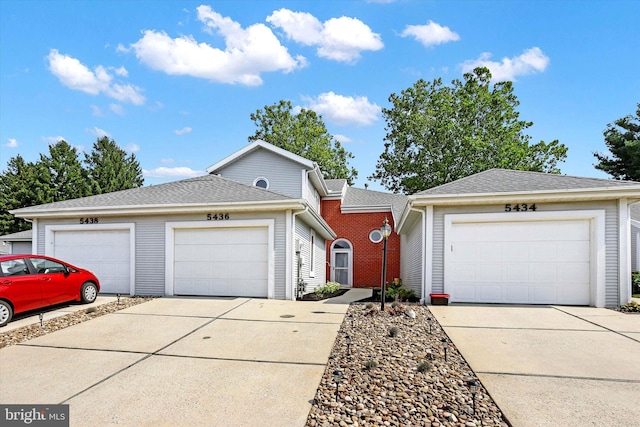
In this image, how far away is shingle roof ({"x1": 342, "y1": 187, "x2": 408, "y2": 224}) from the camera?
17.9 m

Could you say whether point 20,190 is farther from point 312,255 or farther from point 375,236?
point 375,236

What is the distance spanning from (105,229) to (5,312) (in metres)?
4.31

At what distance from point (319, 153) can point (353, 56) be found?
14591 mm

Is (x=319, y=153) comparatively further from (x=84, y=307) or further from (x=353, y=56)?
(x=84, y=307)

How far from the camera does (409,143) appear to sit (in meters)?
25.7

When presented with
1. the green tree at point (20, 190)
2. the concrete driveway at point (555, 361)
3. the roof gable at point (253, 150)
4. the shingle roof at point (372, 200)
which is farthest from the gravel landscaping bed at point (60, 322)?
the green tree at point (20, 190)

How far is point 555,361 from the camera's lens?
4.51m

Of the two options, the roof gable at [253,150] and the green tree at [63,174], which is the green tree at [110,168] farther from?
the roof gable at [253,150]

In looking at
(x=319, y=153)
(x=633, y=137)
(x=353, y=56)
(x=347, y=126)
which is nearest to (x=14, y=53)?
(x=353, y=56)

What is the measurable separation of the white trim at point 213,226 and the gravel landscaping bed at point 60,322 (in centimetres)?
104

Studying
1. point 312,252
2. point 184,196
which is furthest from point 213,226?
point 312,252

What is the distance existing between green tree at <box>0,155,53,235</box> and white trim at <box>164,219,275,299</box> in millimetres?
28404

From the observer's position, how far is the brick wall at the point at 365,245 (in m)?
17.3


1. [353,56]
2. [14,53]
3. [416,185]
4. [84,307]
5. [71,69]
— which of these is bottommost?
[84,307]
